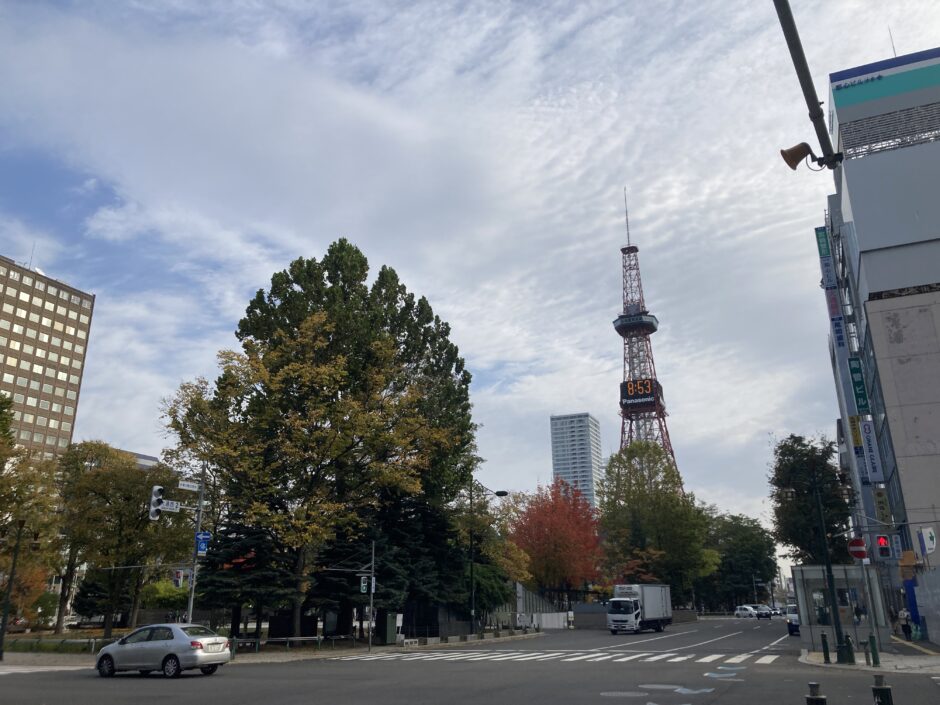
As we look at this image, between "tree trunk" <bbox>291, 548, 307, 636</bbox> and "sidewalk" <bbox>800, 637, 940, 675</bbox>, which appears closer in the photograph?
"sidewalk" <bbox>800, 637, 940, 675</bbox>

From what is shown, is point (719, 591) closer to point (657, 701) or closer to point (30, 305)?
point (657, 701)

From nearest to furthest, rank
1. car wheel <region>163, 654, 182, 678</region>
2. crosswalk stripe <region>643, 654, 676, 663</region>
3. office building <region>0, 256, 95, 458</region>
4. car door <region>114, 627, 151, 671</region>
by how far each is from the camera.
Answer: car wheel <region>163, 654, 182, 678</region>, car door <region>114, 627, 151, 671</region>, crosswalk stripe <region>643, 654, 676, 663</region>, office building <region>0, 256, 95, 458</region>

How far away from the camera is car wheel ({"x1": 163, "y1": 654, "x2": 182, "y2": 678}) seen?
17.8m

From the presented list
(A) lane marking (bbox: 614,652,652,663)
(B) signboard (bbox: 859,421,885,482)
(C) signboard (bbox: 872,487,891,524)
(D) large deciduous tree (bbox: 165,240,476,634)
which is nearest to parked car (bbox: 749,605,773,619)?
(B) signboard (bbox: 859,421,885,482)

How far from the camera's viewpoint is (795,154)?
6.77 m

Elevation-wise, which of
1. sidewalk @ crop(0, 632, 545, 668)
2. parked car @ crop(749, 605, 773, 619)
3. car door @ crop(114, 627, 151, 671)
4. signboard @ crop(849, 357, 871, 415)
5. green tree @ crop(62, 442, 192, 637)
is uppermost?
signboard @ crop(849, 357, 871, 415)

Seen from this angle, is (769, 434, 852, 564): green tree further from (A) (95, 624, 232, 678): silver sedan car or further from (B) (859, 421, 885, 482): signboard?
(A) (95, 624, 232, 678): silver sedan car

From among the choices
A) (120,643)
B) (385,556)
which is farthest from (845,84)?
(120,643)

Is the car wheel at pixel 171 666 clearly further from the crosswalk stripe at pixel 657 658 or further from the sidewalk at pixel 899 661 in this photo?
the sidewalk at pixel 899 661

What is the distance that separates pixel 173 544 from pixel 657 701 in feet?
99.4

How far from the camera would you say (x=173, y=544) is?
36.2 m

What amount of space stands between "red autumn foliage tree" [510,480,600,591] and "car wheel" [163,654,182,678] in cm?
4598

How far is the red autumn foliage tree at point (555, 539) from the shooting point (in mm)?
63094

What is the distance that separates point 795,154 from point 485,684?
13.8 m
